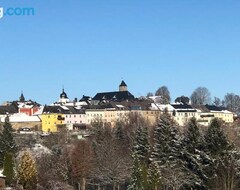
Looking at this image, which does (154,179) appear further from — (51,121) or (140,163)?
Result: (51,121)

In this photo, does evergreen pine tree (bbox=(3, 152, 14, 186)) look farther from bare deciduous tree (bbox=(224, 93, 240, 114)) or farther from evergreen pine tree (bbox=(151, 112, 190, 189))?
bare deciduous tree (bbox=(224, 93, 240, 114))

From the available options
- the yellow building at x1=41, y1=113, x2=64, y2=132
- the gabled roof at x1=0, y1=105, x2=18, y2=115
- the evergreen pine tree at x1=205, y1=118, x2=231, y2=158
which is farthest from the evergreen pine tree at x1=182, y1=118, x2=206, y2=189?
the gabled roof at x1=0, y1=105, x2=18, y2=115

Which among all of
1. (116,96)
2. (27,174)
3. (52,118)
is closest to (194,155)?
(27,174)

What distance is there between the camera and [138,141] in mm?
43719

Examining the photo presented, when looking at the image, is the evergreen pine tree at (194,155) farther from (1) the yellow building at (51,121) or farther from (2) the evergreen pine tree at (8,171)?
(1) the yellow building at (51,121)

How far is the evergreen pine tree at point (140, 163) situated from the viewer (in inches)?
1323

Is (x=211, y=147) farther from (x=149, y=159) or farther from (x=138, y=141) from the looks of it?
(x=138, y=141)

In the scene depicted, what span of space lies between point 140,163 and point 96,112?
295 ft

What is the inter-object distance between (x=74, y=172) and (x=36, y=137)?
42214mm

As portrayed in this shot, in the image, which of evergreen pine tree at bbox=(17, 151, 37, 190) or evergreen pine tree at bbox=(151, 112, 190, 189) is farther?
evergreen pine tree at bbox=(17, 151, 37, 190)

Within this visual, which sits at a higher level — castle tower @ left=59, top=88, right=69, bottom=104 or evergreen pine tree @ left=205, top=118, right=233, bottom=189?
castle tower @ left=59, top=88, right=69, bottom=104

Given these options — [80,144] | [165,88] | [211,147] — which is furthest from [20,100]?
[211,147]

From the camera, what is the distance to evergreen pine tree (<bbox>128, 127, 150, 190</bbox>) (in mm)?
33594

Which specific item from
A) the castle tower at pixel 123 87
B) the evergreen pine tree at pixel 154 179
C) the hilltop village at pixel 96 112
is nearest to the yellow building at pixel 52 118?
the hilltop village at pixel 96 112
